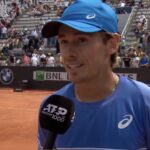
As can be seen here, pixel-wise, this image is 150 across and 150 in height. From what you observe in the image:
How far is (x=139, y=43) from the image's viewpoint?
83.4 ft

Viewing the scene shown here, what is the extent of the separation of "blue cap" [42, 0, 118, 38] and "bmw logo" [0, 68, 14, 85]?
21.5 m

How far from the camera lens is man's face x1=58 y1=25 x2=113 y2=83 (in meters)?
2.34

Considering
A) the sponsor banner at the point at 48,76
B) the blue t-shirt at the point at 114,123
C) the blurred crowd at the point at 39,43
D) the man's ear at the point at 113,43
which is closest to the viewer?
the blue t-shirt at the point at 114,123

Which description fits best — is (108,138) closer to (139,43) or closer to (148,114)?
(148,114)

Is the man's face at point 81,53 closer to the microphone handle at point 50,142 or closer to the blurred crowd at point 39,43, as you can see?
the microphone handle at point 50,142

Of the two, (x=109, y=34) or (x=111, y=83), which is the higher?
(x=109, y=34)

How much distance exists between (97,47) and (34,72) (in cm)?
2067

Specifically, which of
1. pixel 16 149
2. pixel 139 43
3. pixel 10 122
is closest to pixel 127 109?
pixel 16 149

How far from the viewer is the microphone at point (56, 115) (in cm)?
221

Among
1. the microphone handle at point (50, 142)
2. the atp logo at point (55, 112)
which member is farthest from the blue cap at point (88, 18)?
the microphone handle at point (50, 142)

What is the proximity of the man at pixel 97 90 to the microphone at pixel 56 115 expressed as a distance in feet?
0.48

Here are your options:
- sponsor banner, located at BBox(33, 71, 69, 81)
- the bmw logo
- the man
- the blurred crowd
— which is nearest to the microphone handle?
the man

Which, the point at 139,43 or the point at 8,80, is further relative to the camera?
the point at 139,43

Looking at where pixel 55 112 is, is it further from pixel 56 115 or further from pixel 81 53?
pixel 81 53
